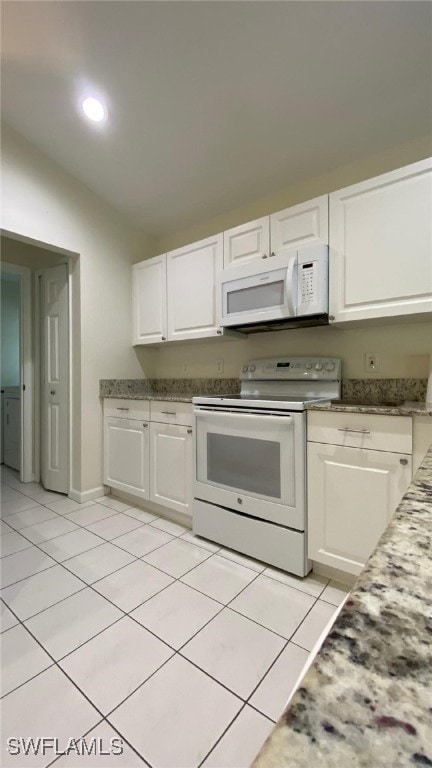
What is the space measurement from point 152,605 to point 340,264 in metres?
1.95

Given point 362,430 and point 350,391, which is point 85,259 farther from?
point 362,430

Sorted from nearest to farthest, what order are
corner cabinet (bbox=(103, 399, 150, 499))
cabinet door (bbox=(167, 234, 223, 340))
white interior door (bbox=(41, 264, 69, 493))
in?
cabinet door (bbox=(167, 234, 223, 340)), corner cabinet (bbox=(103, 399, 150, 499)), white interior door (bbox=(41, 264, 69, 493))

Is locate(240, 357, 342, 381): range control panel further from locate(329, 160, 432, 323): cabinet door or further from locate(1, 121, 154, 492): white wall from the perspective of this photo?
locate(1, 121, 154, 492): white wall

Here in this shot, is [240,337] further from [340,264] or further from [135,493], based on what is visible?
[135,493]

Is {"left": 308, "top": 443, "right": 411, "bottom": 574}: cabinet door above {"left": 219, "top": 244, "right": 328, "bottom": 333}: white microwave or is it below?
below

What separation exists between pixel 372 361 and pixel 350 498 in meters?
0.88

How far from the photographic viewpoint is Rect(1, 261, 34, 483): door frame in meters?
3.19

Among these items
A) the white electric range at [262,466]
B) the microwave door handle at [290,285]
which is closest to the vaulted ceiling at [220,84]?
the microwave door handle at [290,285]

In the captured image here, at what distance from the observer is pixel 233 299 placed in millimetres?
2146

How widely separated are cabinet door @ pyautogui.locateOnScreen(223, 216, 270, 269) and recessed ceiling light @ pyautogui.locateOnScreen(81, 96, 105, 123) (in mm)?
1068

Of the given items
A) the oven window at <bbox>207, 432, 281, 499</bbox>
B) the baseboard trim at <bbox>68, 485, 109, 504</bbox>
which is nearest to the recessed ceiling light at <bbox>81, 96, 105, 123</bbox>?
the oven window at <bbox>207, 432, 281, 499</bbox>

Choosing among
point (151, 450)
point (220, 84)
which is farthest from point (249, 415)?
point (220, 84)

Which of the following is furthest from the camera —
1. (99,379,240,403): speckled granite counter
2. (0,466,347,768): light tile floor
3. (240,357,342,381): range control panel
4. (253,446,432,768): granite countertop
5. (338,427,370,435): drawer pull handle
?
(99,379,240,403): speckled granite counter

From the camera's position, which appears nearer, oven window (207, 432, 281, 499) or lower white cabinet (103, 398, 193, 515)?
oven window (207, 432, 281, 499)
